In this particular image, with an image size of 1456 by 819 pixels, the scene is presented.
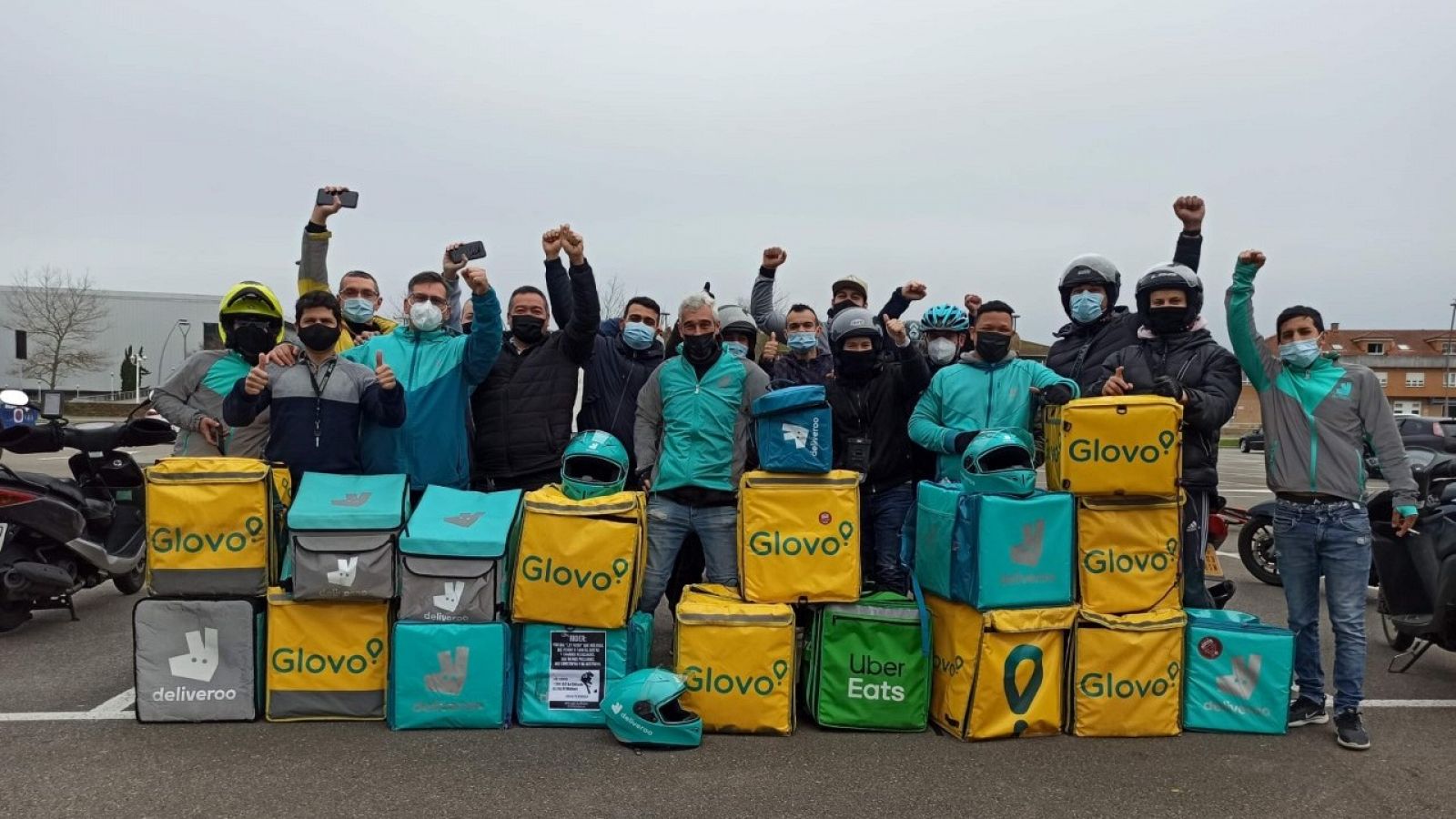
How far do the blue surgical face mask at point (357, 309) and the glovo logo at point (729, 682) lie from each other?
2973 millimetres

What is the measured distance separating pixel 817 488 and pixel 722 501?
0.57 meters

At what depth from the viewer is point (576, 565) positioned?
13.9 feet

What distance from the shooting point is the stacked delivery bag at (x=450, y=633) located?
13.8ft

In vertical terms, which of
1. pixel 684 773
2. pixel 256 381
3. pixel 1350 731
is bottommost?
pixel 684 773

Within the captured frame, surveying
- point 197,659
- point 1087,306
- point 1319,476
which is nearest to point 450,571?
point 197,659

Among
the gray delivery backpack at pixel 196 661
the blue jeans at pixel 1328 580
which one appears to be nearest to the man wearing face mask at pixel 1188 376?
the blue jeans at pixel 1328 580

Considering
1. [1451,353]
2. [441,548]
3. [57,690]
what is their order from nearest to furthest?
[441,548], [57,690], [1451,353]

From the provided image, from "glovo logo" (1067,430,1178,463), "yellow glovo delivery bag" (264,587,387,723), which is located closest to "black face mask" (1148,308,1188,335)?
"glovo logo" (1067,430,1178,463)

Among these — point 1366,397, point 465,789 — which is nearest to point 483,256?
point 465,789

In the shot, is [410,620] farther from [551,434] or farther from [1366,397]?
[1366,397]

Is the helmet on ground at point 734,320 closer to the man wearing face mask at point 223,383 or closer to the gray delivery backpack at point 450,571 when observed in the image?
the gray delivery backpack at point 450,571

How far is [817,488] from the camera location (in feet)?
14.7

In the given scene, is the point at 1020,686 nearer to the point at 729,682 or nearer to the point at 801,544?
the point at 801,544

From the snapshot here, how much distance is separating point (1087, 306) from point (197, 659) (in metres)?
5.05
